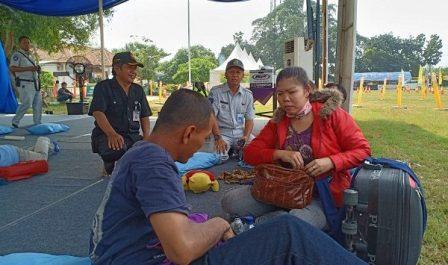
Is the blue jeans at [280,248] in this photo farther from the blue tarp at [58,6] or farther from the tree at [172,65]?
the tree at [172,65]

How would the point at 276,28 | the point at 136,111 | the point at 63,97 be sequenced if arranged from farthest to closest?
the point at 276,28
the point at 63,97
the point at 136,111

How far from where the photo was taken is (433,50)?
8056 cm

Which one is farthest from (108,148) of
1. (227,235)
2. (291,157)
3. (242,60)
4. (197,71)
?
(197,71)

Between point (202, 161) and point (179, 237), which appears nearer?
point (179, 237)

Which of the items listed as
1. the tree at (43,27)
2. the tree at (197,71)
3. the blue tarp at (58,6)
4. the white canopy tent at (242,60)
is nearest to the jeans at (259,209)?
the blue tarp at (58,6)

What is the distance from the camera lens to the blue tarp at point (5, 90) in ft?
28.8

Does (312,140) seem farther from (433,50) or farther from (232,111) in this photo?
(433,50)

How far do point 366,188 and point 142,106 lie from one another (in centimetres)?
309

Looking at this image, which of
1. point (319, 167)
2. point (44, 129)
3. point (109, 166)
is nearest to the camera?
point (319, 167)

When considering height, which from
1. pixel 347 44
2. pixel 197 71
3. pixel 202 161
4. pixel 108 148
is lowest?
pixel 202 161

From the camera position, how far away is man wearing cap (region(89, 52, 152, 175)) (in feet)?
13.6

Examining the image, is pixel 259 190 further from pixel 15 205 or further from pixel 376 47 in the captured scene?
pixel 376 47

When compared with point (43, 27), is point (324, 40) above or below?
below

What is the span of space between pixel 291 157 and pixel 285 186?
0.19 meters
